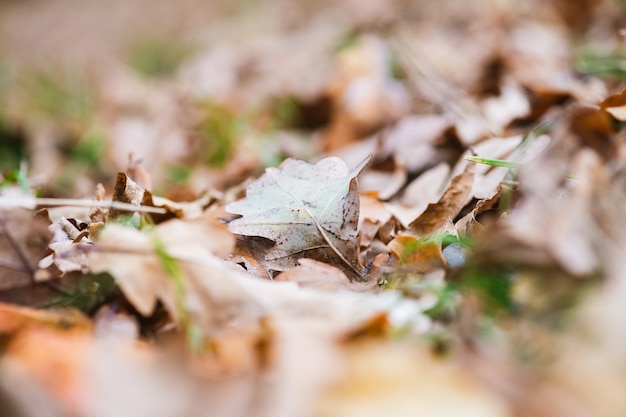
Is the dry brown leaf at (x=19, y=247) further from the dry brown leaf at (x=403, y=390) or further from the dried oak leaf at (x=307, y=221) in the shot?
the dry brown leaf at (x=403, y=390)

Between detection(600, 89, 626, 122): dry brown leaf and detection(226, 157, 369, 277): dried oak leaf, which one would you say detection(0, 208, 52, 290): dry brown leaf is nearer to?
detection(226, 157, 369, 277): dried oak leaf

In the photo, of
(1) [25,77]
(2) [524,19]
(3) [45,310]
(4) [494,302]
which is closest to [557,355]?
(4) [494,302]

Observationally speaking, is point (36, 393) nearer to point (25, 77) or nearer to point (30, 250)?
point (30, 250)

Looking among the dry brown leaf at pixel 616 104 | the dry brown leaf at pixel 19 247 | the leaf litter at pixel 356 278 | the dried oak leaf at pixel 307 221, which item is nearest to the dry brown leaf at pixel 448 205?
the leaf litter at pixel 356 278

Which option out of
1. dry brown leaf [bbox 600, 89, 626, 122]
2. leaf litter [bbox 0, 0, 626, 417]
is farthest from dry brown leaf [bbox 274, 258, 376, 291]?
dry brown leaf [bbox 600, 89, 626, 122]

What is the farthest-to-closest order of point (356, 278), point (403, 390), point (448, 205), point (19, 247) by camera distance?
point (448, 205), point (356, 278), point (19, 247), point (403, 390)

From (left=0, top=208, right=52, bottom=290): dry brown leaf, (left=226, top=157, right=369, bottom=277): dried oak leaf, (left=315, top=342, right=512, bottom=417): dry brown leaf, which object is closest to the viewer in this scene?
(left=315, top=342, right=512, bottom=417): dry brown leaf

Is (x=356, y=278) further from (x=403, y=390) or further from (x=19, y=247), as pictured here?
(x=19, y=247)

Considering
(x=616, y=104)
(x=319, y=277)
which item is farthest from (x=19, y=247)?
(x=616, y=104)
